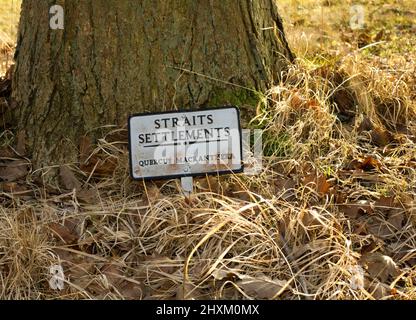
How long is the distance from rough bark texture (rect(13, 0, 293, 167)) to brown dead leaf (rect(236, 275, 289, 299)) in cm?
96

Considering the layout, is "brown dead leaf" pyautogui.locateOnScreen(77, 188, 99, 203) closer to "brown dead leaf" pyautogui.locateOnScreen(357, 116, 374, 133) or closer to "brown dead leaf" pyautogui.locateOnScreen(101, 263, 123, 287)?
"brown dead leaf" pyautogui.locateOnScreen(101, 263, 123, 287)

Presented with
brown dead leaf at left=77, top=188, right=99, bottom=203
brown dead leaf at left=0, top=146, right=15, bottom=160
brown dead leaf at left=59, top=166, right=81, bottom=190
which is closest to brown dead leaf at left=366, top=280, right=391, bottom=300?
brown dead leaf at left=77, top=188, right=99, bottom=203

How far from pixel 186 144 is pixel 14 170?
83 cm

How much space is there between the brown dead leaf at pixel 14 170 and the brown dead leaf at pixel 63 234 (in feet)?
1.68

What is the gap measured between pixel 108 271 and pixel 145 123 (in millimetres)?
646

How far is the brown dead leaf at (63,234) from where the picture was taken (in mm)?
2927

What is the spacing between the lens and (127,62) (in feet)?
11.0

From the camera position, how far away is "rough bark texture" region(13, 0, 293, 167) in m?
3.32

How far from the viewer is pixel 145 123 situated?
3129mm

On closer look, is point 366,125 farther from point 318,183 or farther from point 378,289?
point 378,289

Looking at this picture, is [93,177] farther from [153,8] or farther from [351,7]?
[351,7]

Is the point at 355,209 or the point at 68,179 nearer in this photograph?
the point at 355,209

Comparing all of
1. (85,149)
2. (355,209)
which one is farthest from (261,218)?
(85,149)

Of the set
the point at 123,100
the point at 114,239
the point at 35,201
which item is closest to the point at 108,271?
the point at 114,239
